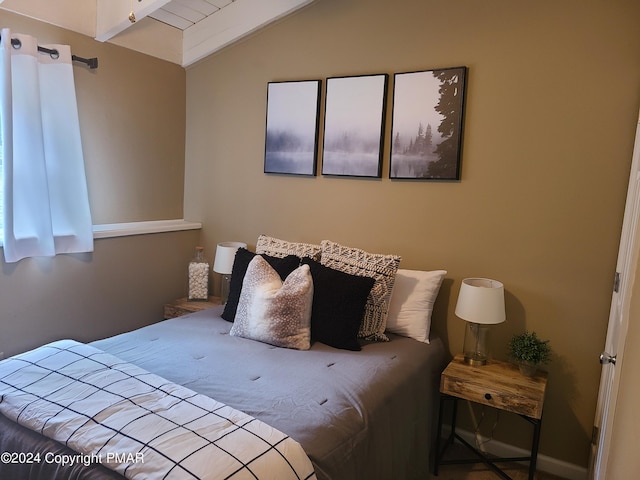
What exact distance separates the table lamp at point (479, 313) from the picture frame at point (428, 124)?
2.09 feet

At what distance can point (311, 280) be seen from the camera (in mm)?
2250

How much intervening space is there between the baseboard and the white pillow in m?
0.67

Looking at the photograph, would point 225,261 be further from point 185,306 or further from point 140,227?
point 140,227

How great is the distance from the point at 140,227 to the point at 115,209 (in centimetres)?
19

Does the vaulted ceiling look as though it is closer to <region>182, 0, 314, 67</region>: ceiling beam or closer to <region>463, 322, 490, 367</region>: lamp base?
<region>182, 0, 314, 67</region>: ceiling beam

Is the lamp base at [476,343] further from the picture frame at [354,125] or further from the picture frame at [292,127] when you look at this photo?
the picture frame at [292,127]

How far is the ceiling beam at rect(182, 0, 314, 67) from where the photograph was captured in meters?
2.90

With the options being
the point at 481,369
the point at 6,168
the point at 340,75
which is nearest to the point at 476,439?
the point at 481,369

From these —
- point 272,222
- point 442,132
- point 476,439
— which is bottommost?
point 476,439

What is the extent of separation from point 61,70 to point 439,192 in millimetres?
2188

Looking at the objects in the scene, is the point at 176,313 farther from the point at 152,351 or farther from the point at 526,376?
the point at 526,376

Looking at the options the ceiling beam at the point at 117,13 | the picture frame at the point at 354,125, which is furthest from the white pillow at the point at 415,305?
the ceiling beam at the point at 117,13

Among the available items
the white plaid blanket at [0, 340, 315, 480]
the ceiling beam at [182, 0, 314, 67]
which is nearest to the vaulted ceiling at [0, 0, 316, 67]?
the ceiling beam at [182, 0, 314, 67]

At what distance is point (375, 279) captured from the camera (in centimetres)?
238
